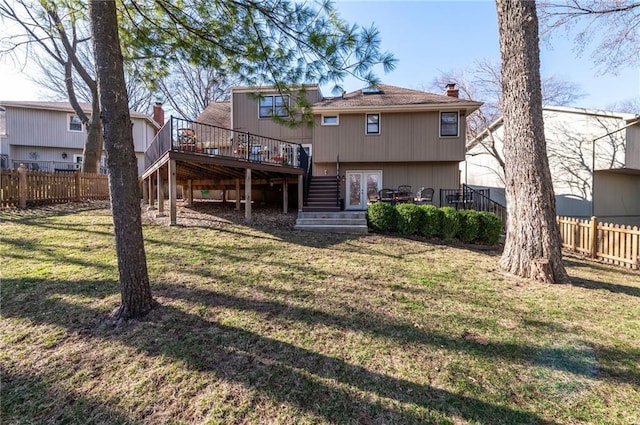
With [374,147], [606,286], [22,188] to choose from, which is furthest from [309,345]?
[374,147]

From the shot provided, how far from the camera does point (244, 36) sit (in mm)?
4992

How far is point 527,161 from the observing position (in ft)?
18.5

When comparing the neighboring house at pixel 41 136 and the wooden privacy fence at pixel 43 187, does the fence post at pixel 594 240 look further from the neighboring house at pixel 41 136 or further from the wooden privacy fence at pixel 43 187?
the neighboring house at pixel 41 136

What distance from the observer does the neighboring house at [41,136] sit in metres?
19.5

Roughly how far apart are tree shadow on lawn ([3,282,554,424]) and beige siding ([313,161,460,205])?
11436 mm

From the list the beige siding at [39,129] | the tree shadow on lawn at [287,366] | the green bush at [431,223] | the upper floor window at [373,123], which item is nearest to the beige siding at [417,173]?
the upper floor window at [373,123]

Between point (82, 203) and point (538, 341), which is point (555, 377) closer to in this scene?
point (538, 341)

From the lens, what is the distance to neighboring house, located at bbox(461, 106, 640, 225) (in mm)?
13500

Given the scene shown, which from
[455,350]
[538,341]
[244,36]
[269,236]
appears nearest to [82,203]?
[269,236]

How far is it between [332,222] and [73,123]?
22.1 m

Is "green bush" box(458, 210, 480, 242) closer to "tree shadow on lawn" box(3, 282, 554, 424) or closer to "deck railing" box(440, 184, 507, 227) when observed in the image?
"deck railing" box(440, 184, 507, 227)

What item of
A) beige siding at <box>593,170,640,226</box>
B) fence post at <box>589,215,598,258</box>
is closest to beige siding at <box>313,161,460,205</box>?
fence post at <box>589,215,598,258</box>

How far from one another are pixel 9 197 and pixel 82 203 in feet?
7.35

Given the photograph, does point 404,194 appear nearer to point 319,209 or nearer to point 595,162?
point 319,209
